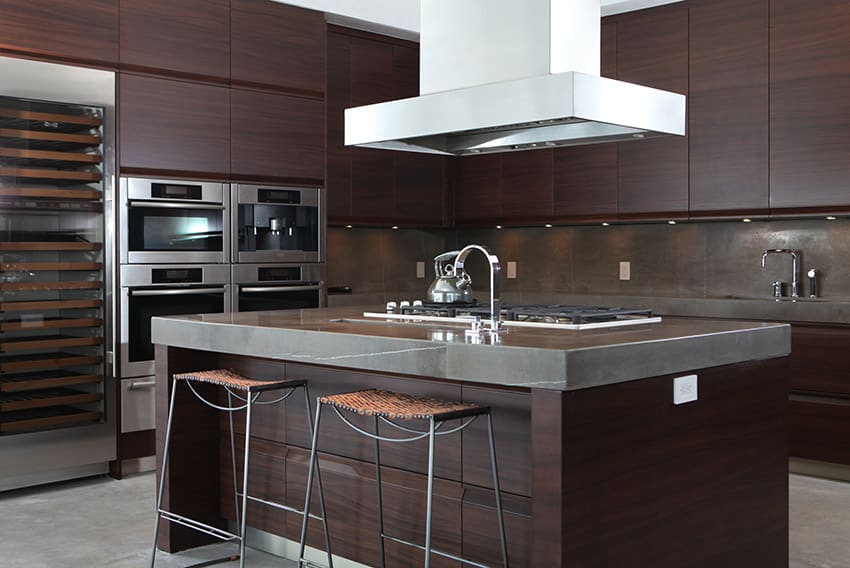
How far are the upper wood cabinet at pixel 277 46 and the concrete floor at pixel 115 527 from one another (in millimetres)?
2348

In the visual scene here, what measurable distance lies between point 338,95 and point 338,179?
0.54 metres

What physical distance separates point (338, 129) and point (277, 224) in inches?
35.8

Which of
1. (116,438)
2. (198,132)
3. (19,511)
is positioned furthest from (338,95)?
(19,511)

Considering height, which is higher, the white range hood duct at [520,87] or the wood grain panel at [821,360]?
the white range hood duct at [520,87]

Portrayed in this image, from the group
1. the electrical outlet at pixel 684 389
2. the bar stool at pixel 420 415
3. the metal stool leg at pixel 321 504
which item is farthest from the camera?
the metal stool leg at pixel 321 504

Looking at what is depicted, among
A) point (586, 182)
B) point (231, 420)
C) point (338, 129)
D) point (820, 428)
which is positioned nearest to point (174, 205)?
point (338, 129)

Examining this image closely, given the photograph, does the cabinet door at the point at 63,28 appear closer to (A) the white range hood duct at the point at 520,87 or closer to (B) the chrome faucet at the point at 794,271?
(A) the white range hood duct at the point at 520,87

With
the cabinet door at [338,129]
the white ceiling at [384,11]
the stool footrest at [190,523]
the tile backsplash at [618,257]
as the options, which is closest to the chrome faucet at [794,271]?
the tile backsplash at [618,257]

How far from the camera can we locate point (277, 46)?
5547 millimetres

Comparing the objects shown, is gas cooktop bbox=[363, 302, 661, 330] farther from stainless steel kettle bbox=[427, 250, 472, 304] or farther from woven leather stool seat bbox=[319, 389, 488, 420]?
woven leather stool seat bbox=[319, 389, 488, 420]

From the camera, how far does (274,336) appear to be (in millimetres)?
3268

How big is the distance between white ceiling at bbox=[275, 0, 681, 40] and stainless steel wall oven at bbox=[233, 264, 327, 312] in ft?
5.11

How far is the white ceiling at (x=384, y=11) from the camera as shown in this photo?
568cm

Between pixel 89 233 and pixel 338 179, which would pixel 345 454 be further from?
pixel 338 179
